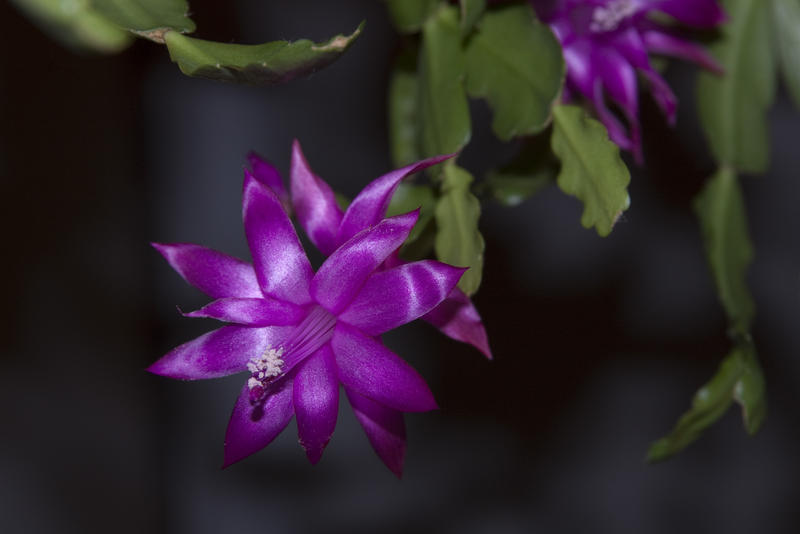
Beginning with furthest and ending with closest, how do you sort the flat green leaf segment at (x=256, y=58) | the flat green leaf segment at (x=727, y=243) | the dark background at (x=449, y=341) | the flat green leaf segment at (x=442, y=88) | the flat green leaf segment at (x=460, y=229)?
the dark background at (x=449, y=341) < the flat green leaf segment at (x=727, y=243) < the flat green leaf segment at (x=442, y=88) < the flat green leaf segment at (x=460, y=229) < the flat green leaf segment at (x=256, y=58)

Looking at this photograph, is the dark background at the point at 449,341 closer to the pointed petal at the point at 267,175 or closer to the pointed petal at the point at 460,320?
the pointed petal at the point at 267,175

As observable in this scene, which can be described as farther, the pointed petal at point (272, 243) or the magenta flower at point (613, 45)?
the magenta flower at point (613, 45)

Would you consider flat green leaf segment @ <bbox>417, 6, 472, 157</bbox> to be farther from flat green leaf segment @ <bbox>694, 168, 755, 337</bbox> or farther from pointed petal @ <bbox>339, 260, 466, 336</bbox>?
flat green leaf segment @ <bbox>694, 168, 755, 337</bbox>

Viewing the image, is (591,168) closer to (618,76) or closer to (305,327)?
A: (618,76)

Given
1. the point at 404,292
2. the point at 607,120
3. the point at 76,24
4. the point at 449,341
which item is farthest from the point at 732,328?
the point at 449,341

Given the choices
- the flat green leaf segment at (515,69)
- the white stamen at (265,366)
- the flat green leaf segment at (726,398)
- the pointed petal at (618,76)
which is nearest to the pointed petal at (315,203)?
the white stamen at (265,366)
